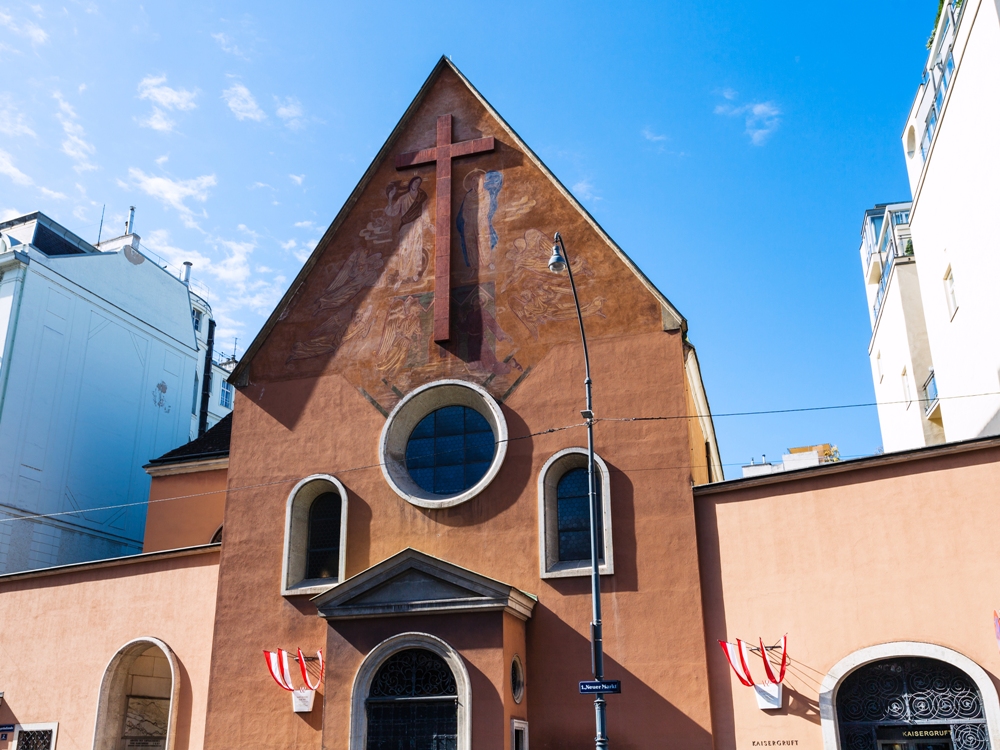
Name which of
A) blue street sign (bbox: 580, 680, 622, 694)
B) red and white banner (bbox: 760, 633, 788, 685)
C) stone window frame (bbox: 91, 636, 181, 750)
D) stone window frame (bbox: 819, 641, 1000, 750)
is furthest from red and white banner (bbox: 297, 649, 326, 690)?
stone window frame (bbox: 819, 641, 1000, 750)

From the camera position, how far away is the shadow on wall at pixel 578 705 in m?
16.1

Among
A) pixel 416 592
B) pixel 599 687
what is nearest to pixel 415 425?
pixel 416 592

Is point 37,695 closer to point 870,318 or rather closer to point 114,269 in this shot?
point 114,269

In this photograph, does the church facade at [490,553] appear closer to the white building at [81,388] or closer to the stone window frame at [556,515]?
the stone window frame at [556,515]

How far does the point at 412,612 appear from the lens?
16875mm

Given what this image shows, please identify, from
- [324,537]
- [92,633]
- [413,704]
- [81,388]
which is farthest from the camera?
[81,388]

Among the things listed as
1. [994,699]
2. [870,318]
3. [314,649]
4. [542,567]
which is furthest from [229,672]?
[870,318]

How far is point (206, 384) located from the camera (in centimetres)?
4006

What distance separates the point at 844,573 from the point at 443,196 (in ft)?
37.3

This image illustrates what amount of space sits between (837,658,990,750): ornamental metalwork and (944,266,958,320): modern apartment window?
12669mm

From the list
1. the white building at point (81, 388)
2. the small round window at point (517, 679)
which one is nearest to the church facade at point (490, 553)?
the small round window at point (517, 679)

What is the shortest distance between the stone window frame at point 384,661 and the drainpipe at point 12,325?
17.7 metres

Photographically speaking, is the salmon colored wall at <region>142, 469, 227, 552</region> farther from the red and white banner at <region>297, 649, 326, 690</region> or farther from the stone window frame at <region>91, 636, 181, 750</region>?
the red and white banner at <region>297, 649, 326, 690</region>

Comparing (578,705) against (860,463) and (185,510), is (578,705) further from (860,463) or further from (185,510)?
(185,510)
